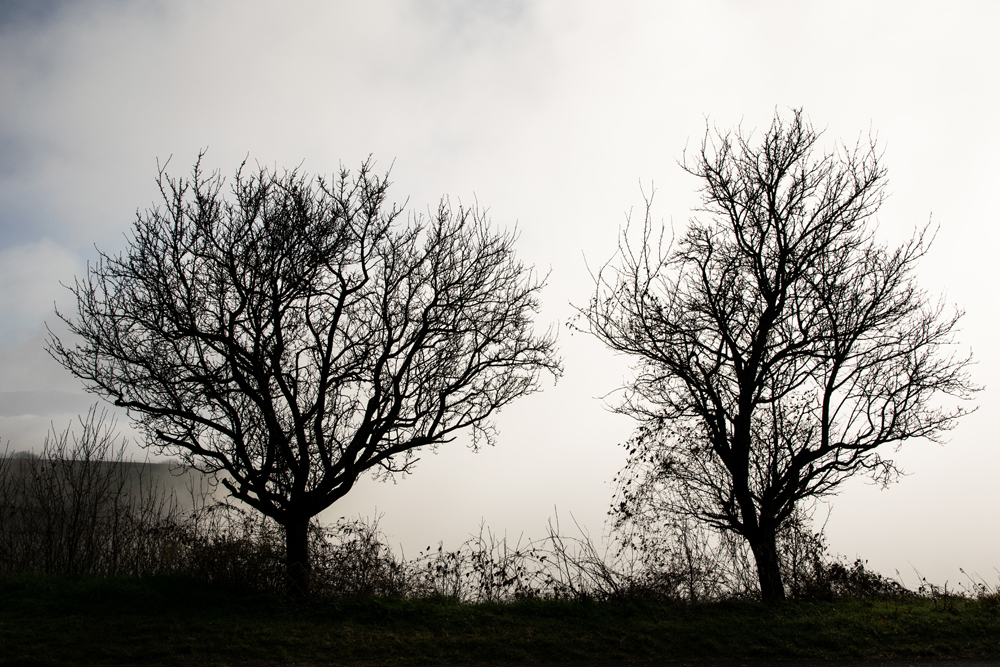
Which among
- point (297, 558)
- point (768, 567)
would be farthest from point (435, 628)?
point (768, 567)

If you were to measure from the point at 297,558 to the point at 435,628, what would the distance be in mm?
2580

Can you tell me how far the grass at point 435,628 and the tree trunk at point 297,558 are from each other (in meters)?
0.33

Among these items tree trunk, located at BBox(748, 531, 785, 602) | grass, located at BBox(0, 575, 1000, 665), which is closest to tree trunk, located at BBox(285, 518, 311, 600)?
grass, located at BBox(0, 575, 1000, 665)

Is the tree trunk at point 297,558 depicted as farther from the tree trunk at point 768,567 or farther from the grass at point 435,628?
the tree trunk at point 768,567

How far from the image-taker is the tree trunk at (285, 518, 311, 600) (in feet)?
27.2

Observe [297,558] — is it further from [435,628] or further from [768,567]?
[768,567]

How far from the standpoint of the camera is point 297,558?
333 inches

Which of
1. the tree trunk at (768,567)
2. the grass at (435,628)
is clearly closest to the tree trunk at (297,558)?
the grass at (435,628)

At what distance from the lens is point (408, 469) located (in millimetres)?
9258

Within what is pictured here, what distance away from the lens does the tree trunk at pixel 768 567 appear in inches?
336

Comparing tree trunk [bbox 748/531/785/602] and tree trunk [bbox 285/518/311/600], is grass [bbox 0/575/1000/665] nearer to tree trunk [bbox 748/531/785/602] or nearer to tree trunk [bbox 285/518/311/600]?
tree trunk [bbox 285/518/311/600]

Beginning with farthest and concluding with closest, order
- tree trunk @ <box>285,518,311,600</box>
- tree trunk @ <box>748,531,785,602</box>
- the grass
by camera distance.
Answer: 1. tree trunk @ <box>748,531,785,602</box>
2. tree trunk @ <box>285,518,311,600</box>
3. the grass

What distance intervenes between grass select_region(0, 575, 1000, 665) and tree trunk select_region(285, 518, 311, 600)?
33cm

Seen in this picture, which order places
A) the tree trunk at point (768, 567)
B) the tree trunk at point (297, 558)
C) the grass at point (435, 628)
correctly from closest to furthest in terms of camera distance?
1. the grass at point (435, 628)
2. the tree trunk at point (297, 558)
3. the tree trunk at point (768, 567)
